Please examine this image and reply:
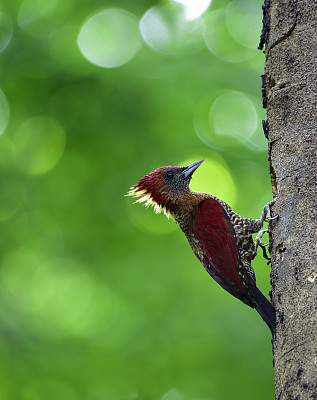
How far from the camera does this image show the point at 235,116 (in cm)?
594

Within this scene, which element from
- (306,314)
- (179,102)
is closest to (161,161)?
(179,102)

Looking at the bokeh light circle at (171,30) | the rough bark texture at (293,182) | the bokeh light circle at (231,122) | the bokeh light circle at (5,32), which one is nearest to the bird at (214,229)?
the rough bark texture at (293,182)

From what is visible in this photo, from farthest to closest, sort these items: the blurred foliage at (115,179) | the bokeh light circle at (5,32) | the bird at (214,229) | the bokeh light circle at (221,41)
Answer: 1. the bokeh light circle at (221,41)
2. the bokeh light circle at (5,32)
3. the blurred foliage at (115,179)
4. the bird at (214,229)

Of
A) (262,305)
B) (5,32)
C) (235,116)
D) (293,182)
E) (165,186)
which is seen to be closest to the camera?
(293,182)

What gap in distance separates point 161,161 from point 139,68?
1009 mm

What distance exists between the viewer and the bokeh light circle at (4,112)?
18.8 feet

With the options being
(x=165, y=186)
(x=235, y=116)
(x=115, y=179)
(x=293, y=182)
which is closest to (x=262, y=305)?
(x=293, y=182)

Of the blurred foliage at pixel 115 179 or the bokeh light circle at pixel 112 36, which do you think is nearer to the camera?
the blurred foliage at pixel 115 179

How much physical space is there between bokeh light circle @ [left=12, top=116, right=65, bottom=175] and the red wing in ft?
8.26

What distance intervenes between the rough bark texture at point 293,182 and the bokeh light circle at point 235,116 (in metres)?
3.34

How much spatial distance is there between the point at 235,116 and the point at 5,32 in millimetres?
2504

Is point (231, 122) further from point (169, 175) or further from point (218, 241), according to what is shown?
point (218, 241)

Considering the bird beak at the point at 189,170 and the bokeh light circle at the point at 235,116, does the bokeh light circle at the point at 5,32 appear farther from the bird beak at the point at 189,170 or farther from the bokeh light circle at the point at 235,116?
the bird beak at the point at 189,170

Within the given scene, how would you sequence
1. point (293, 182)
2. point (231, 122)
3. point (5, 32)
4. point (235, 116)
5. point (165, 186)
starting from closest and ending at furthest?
1. point (293, 182)
2. point (165, 186)
3. point (5, 32)
4. point (235, 116)
5. point (231, 122)
